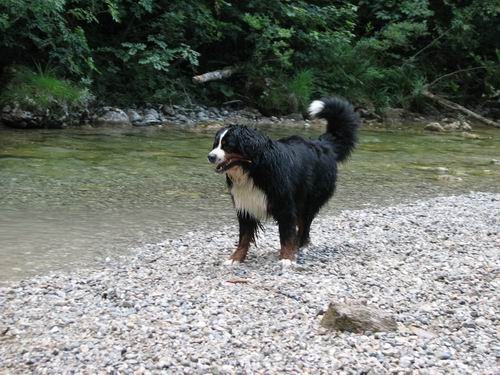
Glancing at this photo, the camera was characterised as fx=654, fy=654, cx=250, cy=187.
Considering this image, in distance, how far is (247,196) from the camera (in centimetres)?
448

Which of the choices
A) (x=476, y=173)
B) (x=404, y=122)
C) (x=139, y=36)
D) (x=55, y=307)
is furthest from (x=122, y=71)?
(x=55, y=307)

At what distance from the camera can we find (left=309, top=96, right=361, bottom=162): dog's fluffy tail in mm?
5383

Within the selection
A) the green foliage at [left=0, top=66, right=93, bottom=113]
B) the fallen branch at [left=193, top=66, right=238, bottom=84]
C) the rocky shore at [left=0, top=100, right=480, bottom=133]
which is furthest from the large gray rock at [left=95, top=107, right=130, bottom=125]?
the fallen branch at [left=193, top=66, right=238, bottom=84]

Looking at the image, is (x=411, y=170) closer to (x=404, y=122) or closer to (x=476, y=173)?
(x=476, y=173)

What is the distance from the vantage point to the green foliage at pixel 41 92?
39.8 feet

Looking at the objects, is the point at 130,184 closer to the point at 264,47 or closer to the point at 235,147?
the point at 235,147

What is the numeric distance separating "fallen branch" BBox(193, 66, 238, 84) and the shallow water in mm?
2603

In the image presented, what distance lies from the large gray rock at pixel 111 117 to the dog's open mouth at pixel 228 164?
9.44 m

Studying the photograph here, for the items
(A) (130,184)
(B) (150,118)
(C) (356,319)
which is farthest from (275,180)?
(B) (150,118)

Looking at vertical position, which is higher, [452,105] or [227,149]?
[227,149]

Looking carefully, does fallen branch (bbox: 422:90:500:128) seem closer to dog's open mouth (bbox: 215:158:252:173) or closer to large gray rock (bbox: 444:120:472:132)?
large gray rock (bbox: 444:120:472:132)

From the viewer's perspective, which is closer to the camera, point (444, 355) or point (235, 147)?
point (444, 355)

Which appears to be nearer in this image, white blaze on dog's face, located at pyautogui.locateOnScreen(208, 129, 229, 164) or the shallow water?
white blaze on dog's face, located at pyautogui.locateOnScreen(208, 129, 229, 164)

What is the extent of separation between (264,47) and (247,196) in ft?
37.8
